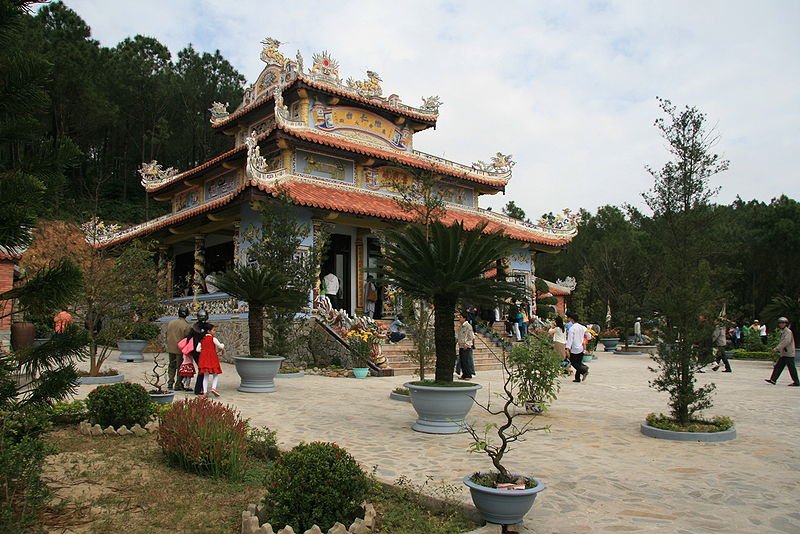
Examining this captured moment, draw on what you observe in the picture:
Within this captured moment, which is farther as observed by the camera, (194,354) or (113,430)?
(194,354)

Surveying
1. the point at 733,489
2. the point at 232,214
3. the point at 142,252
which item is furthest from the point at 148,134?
the point at 733,489

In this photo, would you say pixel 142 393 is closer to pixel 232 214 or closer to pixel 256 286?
pixel 256 286

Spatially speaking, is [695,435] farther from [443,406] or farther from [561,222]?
[561,222]

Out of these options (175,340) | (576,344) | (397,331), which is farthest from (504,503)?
(397,331)

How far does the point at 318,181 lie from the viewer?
2036 cm

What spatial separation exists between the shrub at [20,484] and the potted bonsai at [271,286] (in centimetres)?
770

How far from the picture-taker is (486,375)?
1566 cm

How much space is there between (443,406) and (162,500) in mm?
4048

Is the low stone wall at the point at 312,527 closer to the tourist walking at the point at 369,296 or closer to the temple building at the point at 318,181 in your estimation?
the temple building at the point at 318,181

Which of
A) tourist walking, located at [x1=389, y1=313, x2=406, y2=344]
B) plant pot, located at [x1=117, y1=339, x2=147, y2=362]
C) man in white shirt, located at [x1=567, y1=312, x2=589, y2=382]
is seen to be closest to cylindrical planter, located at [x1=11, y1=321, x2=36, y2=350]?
plant pot, located at [x1=117, y1=339, x2=147, y2=362]

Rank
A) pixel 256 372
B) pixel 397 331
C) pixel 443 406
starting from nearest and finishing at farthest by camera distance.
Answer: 1. pixel 443 406
2. pixel 256 372
3. pixel 397 331

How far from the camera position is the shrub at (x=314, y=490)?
419cm

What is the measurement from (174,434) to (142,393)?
1951mm

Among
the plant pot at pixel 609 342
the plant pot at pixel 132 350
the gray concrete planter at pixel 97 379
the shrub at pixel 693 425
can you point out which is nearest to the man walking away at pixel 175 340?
the gray concrete planter at pixel 97 379
